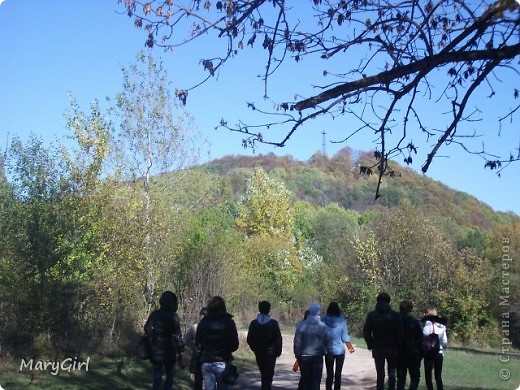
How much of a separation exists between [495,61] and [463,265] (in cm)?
2728

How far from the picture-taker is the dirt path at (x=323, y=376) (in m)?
14.4

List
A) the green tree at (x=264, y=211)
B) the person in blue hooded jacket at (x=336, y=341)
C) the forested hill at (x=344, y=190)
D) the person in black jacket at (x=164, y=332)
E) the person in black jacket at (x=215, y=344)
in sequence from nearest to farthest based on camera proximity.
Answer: the person in black jacket at (x=215, y=344), the person in black jacket at (x=164, y=332), the person in blue hooded jacket at (x=336, y=341), the forested hill at (x=344, y=190), the green tree at (x=264, y=211)

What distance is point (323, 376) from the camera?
1648cm

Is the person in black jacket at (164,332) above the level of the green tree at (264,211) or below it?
below

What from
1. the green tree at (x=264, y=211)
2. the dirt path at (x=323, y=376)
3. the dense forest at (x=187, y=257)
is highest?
the green tree at (x=264, y=211)

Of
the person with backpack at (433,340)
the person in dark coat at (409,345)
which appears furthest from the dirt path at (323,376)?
the person in dark coat at (409,345)

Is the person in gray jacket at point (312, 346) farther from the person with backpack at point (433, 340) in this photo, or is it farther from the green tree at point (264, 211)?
the green tree at point (264, 211)

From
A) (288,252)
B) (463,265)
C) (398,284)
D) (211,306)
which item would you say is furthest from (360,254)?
(211,306)

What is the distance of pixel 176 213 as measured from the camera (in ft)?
71.1

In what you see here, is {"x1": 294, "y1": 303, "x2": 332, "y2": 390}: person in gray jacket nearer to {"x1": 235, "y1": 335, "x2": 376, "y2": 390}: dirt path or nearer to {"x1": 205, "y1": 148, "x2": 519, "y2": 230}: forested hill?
{"x1": 235, "y1": 335, "x2": 376, "y2": 390}: dirt path

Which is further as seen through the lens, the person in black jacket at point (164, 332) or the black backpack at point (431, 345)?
the black backpack at point (431, 345)

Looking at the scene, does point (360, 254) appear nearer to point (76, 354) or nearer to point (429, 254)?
point (429, 254)

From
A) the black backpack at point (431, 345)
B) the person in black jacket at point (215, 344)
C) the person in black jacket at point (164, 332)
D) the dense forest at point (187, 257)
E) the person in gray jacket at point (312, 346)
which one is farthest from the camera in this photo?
the dense forest at point (187, 257)

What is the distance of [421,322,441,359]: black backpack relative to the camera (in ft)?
34.8
